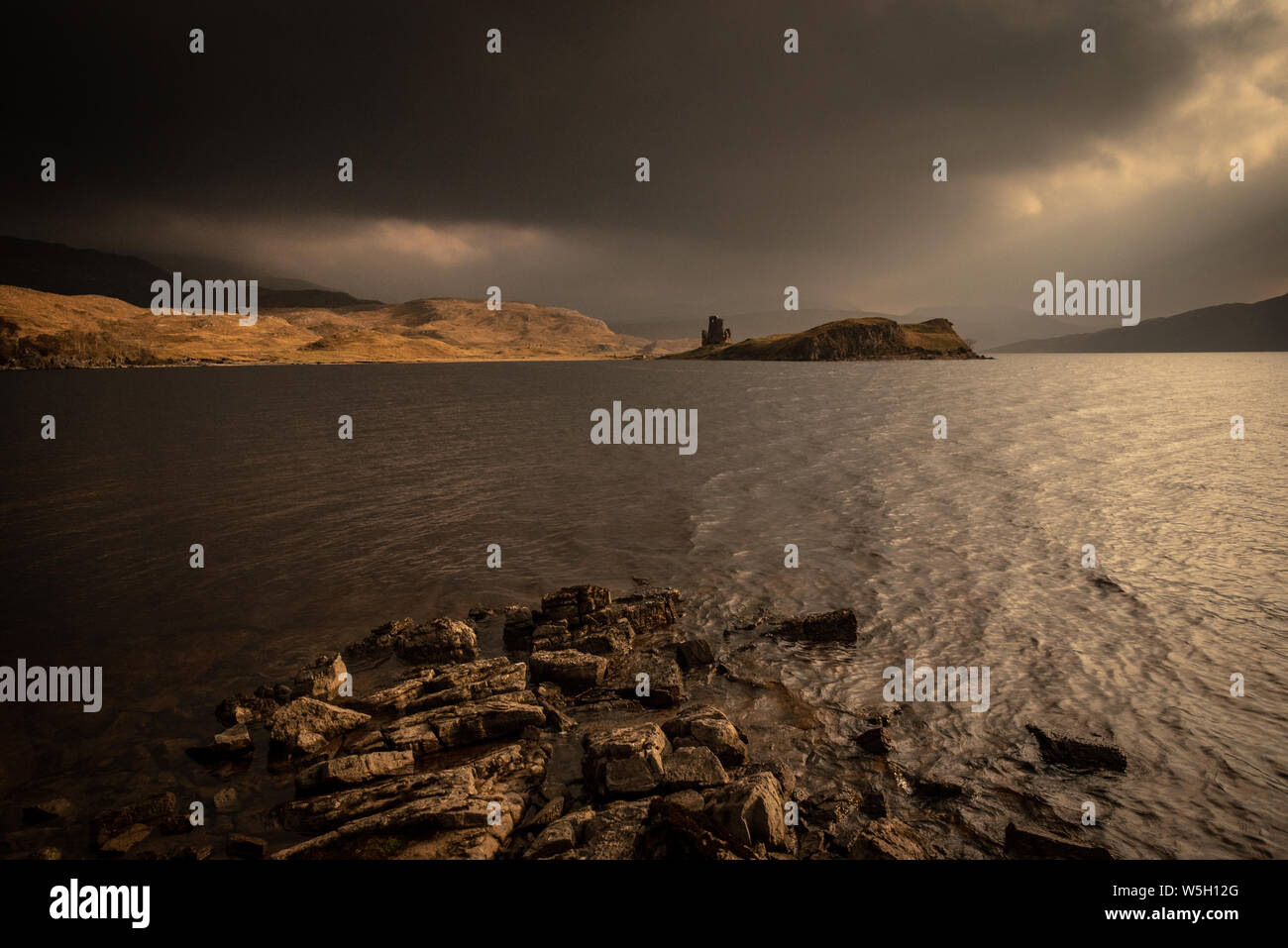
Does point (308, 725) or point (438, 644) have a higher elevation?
point (438, 644)

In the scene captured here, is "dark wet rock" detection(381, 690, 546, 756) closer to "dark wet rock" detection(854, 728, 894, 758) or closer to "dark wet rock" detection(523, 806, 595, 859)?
"dark wet rock" detection(523, 806, 595, 859)

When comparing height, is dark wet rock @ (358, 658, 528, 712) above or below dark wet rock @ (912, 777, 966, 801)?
above

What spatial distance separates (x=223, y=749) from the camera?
40.9 ft

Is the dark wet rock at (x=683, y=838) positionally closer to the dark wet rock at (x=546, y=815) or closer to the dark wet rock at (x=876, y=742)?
the dark wet rock at (x=546, y=815)

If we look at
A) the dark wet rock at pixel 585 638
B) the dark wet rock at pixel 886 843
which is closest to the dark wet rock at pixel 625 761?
the dark wet rock at pixel 886 843

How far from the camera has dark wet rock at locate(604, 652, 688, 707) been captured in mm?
14711

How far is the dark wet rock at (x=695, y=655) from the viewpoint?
655 inches

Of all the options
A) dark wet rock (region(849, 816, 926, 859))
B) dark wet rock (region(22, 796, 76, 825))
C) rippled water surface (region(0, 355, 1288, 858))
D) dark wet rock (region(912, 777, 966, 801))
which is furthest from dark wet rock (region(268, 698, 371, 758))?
dark wet rock (region(912, 777, 966, 801))

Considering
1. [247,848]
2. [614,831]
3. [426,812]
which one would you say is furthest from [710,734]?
[247,848]

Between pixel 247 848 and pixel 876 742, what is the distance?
12.3 metres

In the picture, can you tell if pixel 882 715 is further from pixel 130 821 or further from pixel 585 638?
pixel 130 821

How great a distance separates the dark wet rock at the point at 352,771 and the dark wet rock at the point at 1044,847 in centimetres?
1130

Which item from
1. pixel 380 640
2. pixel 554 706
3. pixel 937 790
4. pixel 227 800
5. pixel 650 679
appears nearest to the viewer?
pixel 227 800

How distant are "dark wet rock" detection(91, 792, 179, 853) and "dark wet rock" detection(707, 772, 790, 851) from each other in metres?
10.3
